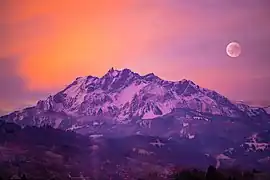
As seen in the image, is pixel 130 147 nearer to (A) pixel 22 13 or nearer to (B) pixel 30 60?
(B) pixel 30 60

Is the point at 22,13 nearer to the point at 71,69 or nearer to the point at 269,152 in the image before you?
the point at 71,69


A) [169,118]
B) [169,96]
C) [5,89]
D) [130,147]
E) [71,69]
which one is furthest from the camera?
[169,96]

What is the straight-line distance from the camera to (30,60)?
15.9m

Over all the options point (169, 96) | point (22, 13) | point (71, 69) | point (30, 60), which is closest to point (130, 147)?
point (71, 69)

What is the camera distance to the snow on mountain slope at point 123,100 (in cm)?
1733

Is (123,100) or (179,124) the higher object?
(123,100)

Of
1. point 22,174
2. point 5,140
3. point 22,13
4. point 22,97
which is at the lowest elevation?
point 22,174

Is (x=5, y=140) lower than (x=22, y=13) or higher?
lower

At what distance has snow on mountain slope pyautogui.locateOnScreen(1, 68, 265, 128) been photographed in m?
17.3

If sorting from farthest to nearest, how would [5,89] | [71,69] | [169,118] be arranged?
[169,118] < [71,69] < [5,89]

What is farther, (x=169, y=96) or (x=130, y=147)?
(x=169, y=96)

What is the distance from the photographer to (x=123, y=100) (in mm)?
30219

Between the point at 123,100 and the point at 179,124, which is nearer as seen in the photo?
the point at 179,124

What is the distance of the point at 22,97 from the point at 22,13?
8.71ft
